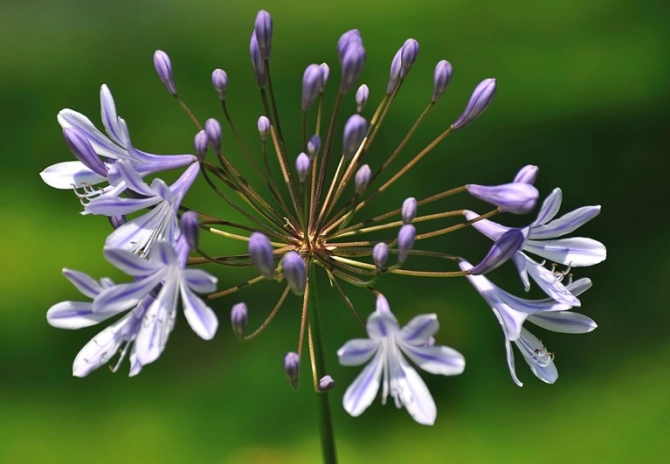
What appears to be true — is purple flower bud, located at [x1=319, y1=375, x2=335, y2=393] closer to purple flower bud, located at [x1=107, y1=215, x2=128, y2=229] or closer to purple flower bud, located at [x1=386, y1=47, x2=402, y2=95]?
purple flower bud, located at [x1=107, y1=215, x2=128, y2=229]

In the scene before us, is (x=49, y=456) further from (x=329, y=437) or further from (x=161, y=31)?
(x=161, y=31)

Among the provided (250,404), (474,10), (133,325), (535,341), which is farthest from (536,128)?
(133,325)

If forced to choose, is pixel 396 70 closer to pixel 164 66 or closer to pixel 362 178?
pixel 362 178

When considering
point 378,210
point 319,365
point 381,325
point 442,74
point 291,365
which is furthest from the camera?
point 378,210

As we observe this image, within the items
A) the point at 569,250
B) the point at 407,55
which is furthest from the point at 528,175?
the point at 407,55

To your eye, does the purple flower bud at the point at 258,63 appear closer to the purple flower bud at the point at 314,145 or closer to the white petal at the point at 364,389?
the purple flower bud at the point at 314,145

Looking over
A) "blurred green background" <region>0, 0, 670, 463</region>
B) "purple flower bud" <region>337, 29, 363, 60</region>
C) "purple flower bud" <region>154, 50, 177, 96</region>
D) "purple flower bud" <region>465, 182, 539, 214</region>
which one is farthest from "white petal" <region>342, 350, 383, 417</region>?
"blurred green background" <region>0, 0, 670, 463</region>
